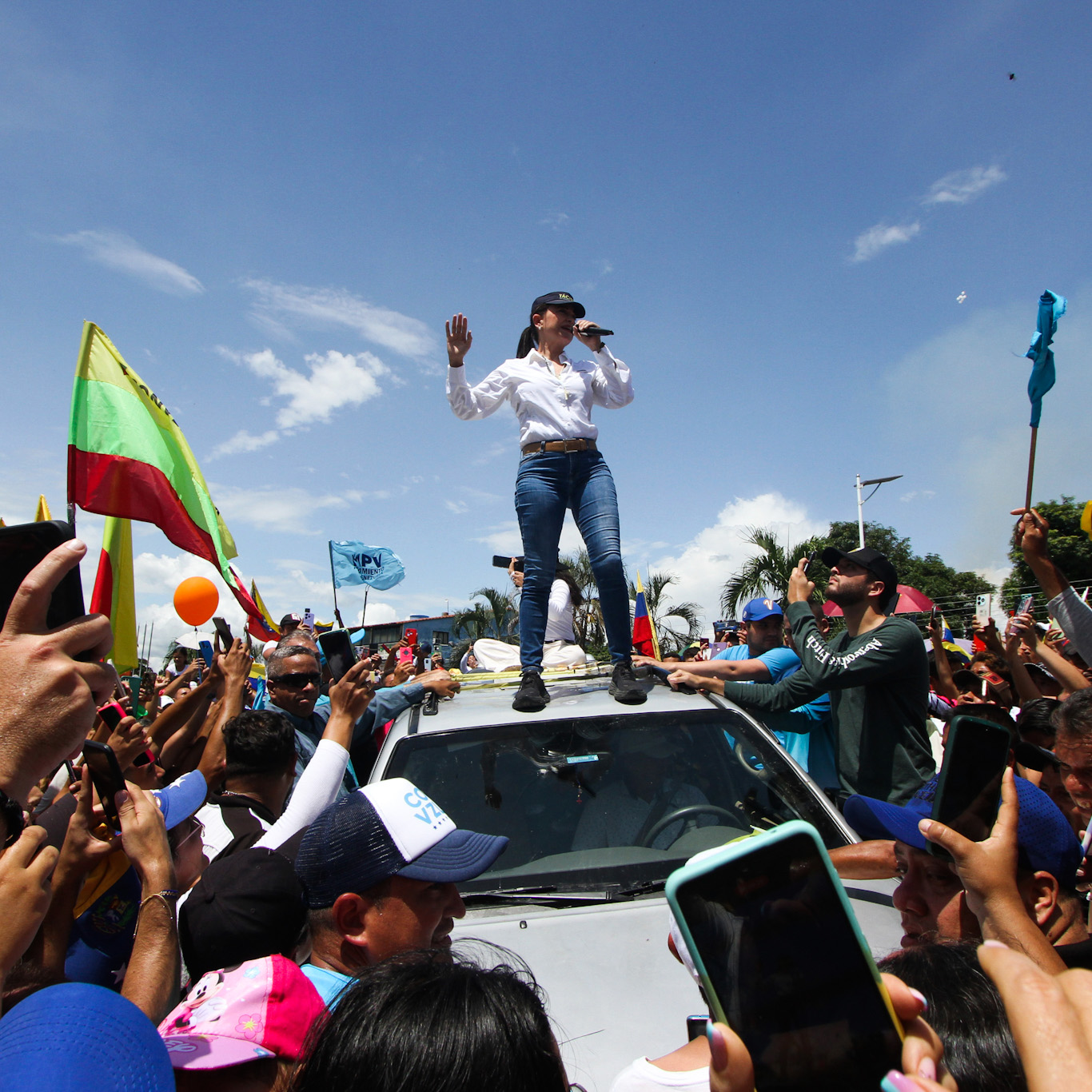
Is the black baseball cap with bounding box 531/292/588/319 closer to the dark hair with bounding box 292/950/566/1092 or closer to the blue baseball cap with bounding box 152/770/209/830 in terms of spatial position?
the blue baseball cap with bounding box 152/770/209/830

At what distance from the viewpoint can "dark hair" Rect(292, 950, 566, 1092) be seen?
96cm

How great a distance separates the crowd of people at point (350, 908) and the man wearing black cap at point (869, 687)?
0.01m

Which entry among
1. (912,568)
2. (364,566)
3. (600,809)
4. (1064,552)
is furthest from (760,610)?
(912,568)

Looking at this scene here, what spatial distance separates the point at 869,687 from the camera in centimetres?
335

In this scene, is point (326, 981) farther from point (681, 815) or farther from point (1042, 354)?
point (1042, 354)

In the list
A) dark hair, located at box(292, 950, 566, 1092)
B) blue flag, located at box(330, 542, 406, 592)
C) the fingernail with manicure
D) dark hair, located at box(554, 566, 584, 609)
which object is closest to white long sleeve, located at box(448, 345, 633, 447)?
dark hair, located at box(554, 566, 584, 609)

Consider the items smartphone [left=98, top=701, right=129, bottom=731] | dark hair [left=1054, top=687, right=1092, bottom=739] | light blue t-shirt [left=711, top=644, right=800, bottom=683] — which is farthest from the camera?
light blue t-shirt [left=711, top=644, right=800, bottom=683]

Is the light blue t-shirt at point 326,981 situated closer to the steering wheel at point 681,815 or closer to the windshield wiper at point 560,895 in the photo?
the windshield wiper at point 560,895

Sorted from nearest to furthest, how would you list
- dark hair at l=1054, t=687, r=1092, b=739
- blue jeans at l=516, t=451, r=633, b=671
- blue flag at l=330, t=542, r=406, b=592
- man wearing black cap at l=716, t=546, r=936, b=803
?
1. dark hair at l=1054, t=687, r=1092, b=739
2. man wearing black cap at l=716, t=546, r=936, b=803
3. blue jeans at l=516, t=451, r=633, b=671
4. blue flag at l=330, t=542, r=406, b=592

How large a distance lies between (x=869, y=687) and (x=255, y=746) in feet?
8.40

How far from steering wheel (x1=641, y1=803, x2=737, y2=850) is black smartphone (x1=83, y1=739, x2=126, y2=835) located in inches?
66.6

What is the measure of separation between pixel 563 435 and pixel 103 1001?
11.2ft

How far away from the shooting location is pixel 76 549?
1284 mm

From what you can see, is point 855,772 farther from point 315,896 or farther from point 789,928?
point 789,928
